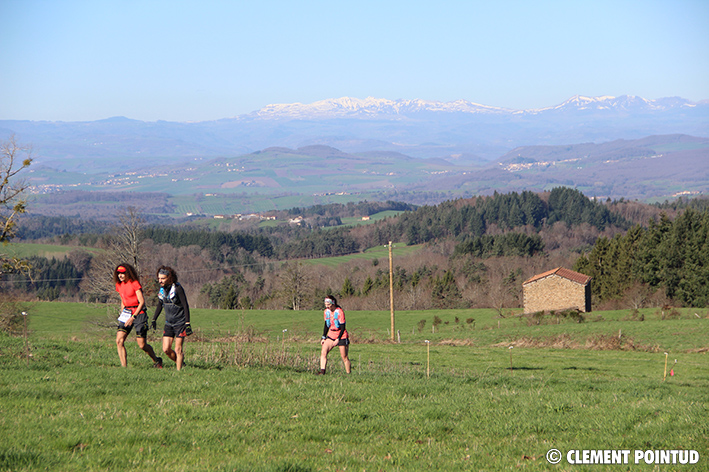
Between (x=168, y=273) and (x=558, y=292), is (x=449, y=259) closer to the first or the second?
(x=558, y=292)

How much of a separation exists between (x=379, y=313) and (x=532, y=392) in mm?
58926

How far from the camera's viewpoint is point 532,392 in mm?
10891

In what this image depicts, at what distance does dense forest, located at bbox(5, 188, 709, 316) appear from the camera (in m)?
73.1

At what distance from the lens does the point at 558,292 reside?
2434 inches

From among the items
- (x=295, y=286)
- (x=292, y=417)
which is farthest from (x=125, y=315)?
(x=295, y=286)

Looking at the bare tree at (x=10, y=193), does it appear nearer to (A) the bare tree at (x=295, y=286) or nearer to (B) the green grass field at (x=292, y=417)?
(B) the green grass field at (x=292, y=417)

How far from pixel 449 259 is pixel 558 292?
59.5 metres

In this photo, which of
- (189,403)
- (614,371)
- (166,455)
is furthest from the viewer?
(614,371)

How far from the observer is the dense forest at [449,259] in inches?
2879

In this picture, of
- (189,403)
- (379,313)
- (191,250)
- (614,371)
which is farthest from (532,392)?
(191,250)

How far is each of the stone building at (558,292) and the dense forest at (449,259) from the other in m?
4.78

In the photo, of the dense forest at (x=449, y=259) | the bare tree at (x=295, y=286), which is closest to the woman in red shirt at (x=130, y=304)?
the dense forest at (x=449, y=259)

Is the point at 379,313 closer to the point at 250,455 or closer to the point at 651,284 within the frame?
the point at 651,284

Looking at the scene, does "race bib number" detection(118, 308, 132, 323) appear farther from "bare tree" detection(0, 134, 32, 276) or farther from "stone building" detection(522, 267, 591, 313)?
"stone building" detection(522, 267, 591, 313)
